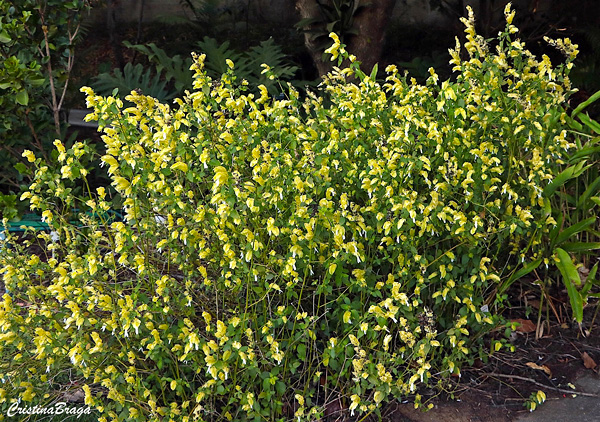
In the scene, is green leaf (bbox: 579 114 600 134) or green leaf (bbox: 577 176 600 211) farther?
green leaf (bbox: 579 114 600 134)

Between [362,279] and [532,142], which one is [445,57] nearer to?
[532,142]

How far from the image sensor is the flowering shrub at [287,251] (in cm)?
264

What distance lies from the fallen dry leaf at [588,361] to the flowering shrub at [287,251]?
1.88ft

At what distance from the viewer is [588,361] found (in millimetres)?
3332

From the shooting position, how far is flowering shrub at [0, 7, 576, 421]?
2.64 meters

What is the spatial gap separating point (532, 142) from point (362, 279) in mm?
1083

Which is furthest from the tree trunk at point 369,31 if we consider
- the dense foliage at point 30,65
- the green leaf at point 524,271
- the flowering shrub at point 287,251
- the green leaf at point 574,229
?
the green leaf at point 524,271

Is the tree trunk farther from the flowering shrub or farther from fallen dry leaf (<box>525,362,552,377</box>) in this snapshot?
fallen dry leaf (<box>525,362,552,377</box>)

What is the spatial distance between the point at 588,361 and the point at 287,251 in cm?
166

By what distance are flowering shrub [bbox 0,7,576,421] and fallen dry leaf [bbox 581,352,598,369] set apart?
1.88 ft

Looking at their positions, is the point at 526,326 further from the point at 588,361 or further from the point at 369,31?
the point at 369,31

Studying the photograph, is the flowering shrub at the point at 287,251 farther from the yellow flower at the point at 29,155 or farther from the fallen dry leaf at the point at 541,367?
the fallen dry leaf at the point at 541,367

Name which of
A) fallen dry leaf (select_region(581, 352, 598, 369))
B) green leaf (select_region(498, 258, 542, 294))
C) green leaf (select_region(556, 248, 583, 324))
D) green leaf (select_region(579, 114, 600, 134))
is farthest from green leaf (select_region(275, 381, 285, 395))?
green leaf (select_region(579, 114, 600, 134))

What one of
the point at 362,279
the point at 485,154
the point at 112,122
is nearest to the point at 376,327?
the point at 362,279
